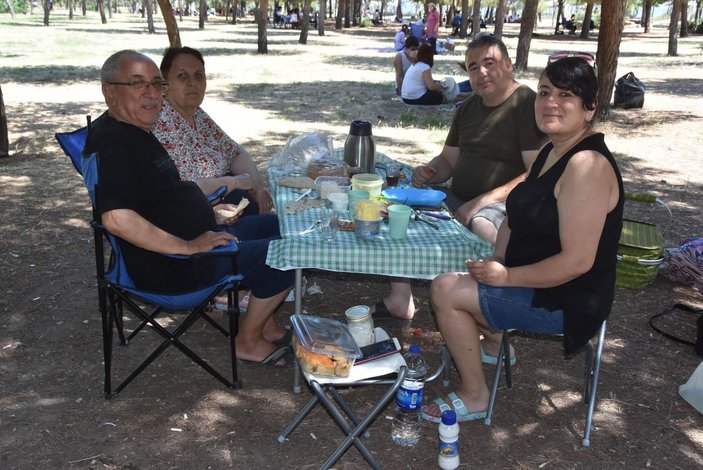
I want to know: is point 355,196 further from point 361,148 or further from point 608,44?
point 608,44

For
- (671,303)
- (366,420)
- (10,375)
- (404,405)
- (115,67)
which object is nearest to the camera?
(366,420)

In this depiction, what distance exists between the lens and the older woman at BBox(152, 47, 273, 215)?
3680mm

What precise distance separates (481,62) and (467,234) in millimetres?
1406

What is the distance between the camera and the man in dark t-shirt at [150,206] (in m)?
2.71

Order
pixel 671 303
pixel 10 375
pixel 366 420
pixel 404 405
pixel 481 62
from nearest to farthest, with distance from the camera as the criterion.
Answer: pixel 366 420, pixel 404 405, pixel 10 375, pixel 481 62, pixel 671 303

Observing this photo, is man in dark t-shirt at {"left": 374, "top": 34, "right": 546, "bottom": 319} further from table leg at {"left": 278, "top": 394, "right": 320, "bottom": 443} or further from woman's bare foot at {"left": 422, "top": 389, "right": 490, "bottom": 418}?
table leg at {"left": 278, "top": 394, "right": 320, "bottom": 443}

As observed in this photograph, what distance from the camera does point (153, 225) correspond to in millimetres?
2783

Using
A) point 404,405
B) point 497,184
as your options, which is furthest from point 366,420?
point 497,184

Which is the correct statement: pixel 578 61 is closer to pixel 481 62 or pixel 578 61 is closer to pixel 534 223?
pixel 534 223

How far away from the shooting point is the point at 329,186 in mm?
3182

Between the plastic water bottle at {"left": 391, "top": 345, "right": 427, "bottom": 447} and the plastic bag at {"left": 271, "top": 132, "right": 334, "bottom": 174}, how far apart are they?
159 centimetres

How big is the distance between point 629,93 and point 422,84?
3.86 m

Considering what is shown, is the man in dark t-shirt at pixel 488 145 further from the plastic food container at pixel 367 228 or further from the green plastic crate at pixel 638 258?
the green plastic crate at pixel 638 258

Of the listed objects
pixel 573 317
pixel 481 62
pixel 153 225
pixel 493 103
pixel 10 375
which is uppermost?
pixel 481 62
